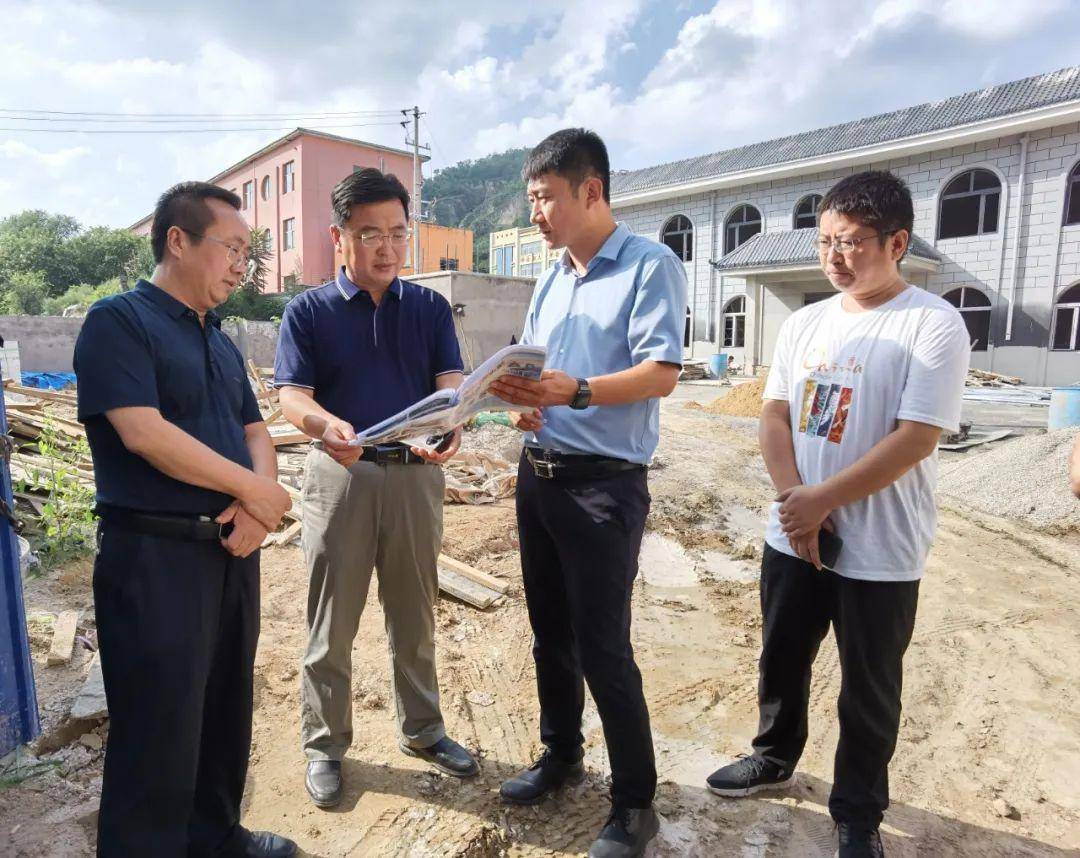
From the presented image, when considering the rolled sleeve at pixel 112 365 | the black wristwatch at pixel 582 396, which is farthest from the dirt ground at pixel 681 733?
the rolled sleeve at pixel 112 365

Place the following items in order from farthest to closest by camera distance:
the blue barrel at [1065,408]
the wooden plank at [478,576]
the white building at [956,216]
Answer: the white building at [956,216]
the blue barrel at [1065,408]
the wooden plank at [478,576]

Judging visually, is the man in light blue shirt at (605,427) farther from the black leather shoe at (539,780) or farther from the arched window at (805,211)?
the arched window at (805,211)

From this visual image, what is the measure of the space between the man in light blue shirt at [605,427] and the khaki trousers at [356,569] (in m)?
0.56

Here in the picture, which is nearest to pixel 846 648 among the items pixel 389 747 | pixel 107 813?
pixel 389 747

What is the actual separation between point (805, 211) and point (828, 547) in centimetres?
Result: 2242

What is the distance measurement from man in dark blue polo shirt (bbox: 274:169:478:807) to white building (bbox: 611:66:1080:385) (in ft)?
52.6

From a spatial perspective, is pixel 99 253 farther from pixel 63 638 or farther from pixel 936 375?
pixel 936 375

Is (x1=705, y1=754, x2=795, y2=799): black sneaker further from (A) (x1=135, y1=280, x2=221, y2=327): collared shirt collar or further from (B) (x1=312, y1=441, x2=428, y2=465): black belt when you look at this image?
(A) (x1=135, y1=280, x2=221, y2=327): collared shirt collar

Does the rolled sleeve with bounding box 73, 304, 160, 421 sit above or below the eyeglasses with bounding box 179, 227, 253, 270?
below

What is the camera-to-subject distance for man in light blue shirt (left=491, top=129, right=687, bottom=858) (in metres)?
2.03

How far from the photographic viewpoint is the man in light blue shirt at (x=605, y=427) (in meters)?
2.03

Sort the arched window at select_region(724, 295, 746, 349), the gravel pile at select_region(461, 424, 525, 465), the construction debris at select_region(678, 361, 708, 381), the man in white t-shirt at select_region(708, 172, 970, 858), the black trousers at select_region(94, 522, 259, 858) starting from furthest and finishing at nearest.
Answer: the arched window at select_region(724, 295, 746, 349) → the construction debris at select_region(678, 361, 708, 381) → the gravel pile at select_region(461, 424, 525, 465) → the man in white t-shirt at select_region(708, 172, 970, 858) → the black trousers at select_region(94, 522, 259, 858)

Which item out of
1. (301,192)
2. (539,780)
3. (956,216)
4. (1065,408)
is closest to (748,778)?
(539,780)

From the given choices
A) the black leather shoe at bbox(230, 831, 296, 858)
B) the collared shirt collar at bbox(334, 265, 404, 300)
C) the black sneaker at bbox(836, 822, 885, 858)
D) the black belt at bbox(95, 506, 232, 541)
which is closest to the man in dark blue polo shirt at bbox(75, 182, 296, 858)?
the black belt at bbox(95, 506, 232, 541)
